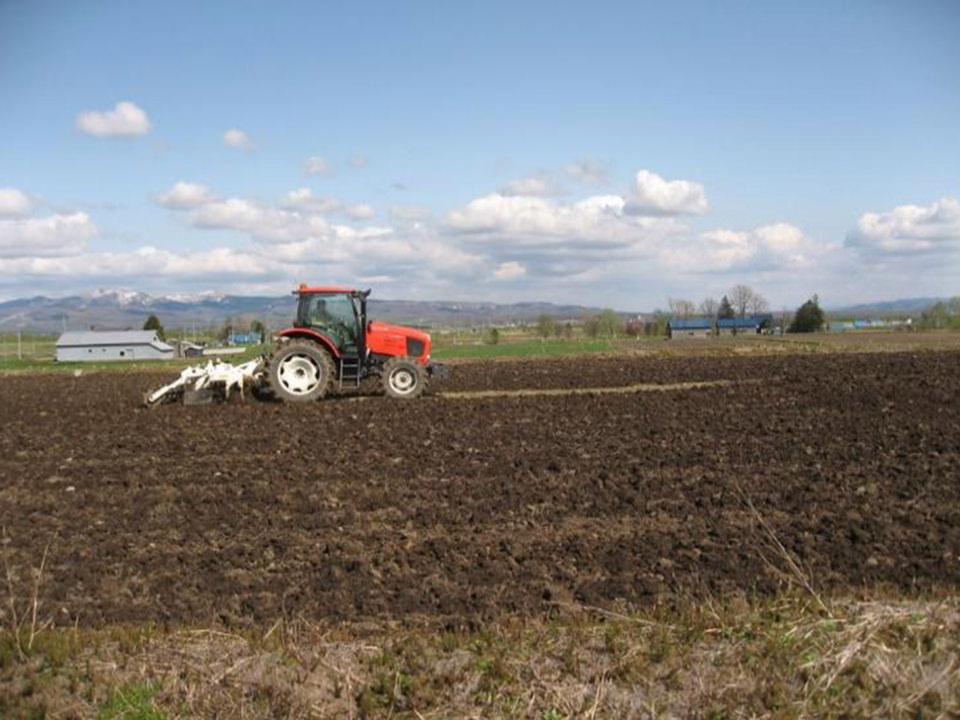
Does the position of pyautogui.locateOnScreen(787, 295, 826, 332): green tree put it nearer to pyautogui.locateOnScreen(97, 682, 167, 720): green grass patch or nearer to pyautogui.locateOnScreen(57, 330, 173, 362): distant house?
pyautogui.locateOnScreen(57, 330, 173, 362): distant house

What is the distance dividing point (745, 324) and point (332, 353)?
81.0 metres

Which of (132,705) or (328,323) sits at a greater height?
(328,323)

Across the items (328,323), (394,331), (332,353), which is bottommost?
(332,353)

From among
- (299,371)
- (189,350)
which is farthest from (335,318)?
(189,350)

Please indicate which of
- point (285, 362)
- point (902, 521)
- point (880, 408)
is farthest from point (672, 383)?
point (902, 521)

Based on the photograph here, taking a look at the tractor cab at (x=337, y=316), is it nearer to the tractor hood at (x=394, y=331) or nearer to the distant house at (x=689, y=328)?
the tractor hood at (x=394, y=331)

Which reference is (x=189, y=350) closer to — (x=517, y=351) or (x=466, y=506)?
(x=517, y=351)

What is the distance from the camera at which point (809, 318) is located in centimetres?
8731

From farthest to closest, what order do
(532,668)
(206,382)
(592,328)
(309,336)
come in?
(592,328), (309,336), (206,382), (532,668)

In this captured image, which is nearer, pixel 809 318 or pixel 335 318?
pixel 335 318

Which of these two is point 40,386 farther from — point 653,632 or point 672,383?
point 653,632

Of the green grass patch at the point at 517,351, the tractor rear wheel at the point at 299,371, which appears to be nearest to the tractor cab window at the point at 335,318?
the tractor rear wheel at the point at 299,371

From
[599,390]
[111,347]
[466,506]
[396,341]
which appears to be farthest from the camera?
[111,347]

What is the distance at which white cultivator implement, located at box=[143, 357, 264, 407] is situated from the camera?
18.7m
